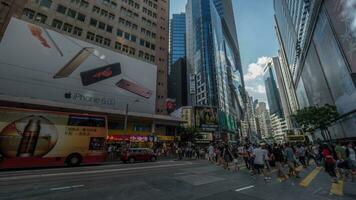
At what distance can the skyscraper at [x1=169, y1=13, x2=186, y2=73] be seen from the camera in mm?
115406

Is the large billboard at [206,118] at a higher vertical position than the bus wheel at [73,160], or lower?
higher

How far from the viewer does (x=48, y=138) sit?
12.9 m

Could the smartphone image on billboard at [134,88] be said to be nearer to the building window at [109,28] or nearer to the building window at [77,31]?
the building window at [77,31]

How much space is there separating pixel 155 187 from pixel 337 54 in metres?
41.2

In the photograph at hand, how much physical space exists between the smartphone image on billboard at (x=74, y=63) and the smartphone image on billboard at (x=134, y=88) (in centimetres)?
707

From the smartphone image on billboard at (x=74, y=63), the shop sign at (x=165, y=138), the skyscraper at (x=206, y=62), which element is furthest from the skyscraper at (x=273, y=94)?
the smartphone image on billboard at (x=74, y=63)

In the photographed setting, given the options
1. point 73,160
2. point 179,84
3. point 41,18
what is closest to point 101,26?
point 41,18

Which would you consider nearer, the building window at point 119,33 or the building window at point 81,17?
the building window at point 81,17

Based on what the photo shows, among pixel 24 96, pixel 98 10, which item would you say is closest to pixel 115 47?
pixel 98 10

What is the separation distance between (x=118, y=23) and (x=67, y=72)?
17.5 metres

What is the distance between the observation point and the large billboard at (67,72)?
2398 centimetres

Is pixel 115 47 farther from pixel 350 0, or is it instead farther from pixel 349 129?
pixel 349 129

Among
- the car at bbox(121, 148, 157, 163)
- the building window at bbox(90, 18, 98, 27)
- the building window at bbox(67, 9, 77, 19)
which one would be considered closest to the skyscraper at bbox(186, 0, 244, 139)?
the building window at bbox(90, 18, 98, 27)

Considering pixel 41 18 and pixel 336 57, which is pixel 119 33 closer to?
pixel 41 18
